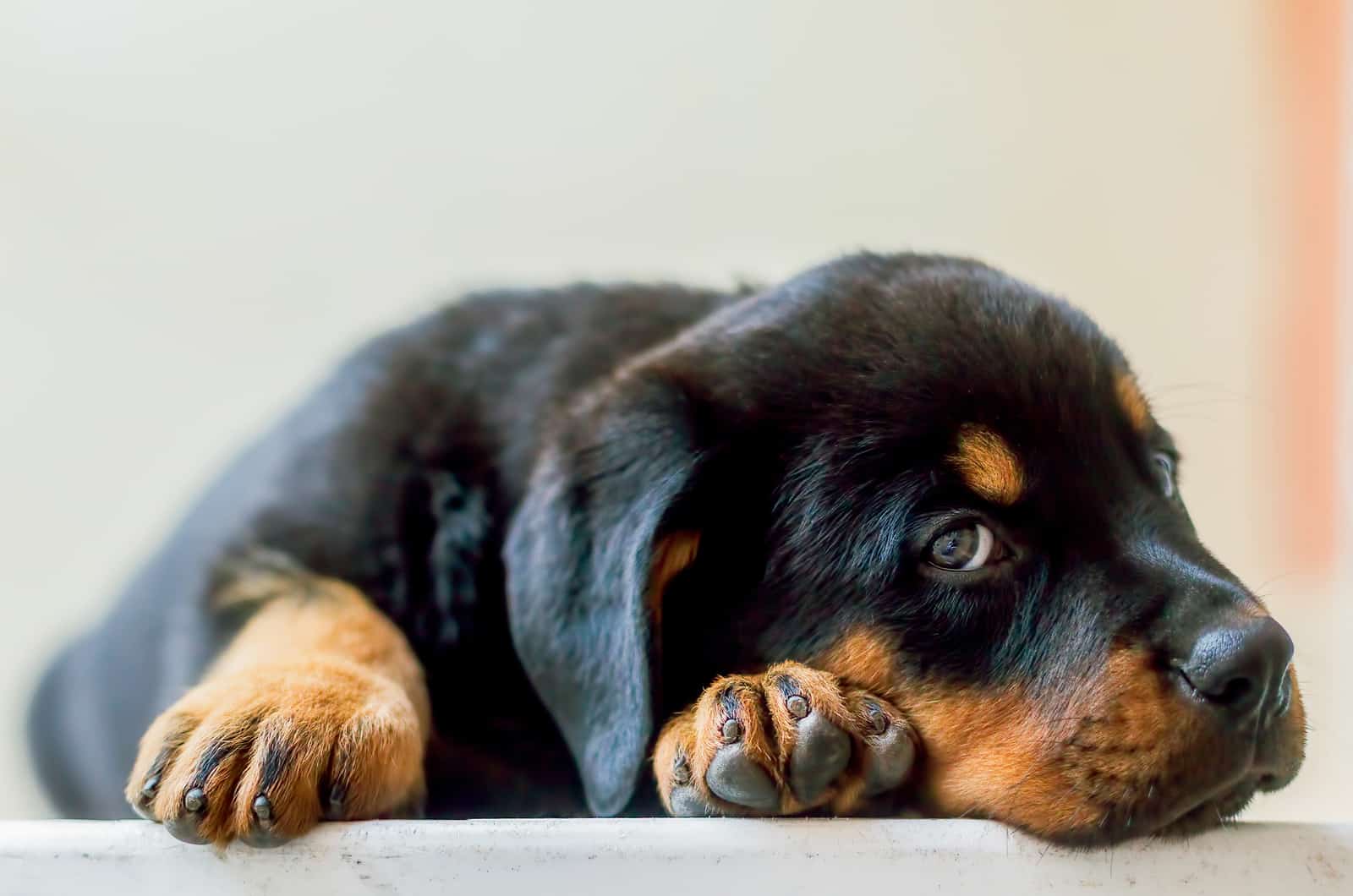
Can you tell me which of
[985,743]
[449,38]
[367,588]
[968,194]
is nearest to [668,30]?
[449,38]

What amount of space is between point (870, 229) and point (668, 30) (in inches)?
38.5

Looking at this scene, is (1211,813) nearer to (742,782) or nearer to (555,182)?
(742,782)

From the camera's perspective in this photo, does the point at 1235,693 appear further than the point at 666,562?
No

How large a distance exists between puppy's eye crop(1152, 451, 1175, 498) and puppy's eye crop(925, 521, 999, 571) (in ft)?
1.25

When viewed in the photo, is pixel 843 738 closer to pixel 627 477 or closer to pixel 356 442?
pixel 627 477

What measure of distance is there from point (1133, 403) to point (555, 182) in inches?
101

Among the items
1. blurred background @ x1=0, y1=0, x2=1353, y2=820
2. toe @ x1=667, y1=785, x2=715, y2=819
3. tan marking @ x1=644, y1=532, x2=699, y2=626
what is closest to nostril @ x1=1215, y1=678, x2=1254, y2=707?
toe @ x1=667, y1=785, x2=715, y2=819

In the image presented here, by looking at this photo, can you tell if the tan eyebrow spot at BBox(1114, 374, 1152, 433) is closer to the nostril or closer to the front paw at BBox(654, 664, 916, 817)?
the nostril

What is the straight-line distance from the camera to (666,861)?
1320 mm

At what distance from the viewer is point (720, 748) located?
61.5 inches

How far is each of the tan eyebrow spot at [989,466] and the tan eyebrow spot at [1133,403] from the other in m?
0.32

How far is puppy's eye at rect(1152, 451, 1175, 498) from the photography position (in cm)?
202

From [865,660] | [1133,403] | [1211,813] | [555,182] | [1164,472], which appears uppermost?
[555,182]

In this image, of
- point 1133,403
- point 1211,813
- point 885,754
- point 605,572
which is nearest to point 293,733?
point 605,572
